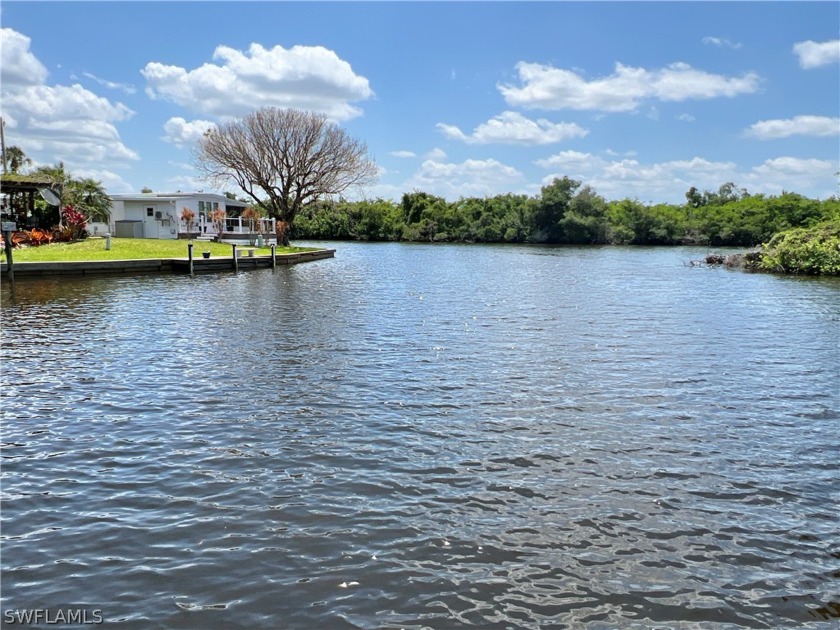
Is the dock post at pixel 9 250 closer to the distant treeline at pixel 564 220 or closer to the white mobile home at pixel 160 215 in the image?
the white mobile home at pixel 160 215

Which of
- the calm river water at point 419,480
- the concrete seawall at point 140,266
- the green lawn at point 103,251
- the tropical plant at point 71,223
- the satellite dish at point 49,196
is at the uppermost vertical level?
the satellite dish at point 49,196

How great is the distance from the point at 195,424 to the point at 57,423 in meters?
1.91

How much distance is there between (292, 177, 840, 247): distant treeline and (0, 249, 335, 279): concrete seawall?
56579 millimetres

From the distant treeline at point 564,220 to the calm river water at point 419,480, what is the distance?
276 feet

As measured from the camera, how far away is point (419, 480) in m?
7.18

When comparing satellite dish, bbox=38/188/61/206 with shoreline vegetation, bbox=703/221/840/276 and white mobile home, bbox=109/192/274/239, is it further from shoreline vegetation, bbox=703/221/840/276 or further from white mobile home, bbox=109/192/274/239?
shoreline vegetation, bbox=703/221/840/276

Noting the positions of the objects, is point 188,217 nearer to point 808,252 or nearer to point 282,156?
point 282,156

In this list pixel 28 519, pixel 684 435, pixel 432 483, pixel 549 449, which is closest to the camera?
pixel 28 519

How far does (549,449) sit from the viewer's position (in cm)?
818

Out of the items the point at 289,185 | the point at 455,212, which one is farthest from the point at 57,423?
the point at 455,212

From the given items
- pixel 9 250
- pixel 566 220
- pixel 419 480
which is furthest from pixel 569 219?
pixel 419 480

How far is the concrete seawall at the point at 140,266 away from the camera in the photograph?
2809 cm

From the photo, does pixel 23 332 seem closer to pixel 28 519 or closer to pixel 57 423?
pixel 57 423

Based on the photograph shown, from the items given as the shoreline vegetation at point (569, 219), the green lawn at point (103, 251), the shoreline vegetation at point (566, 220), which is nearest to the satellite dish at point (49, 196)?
the green lawn at point (103, 251)
